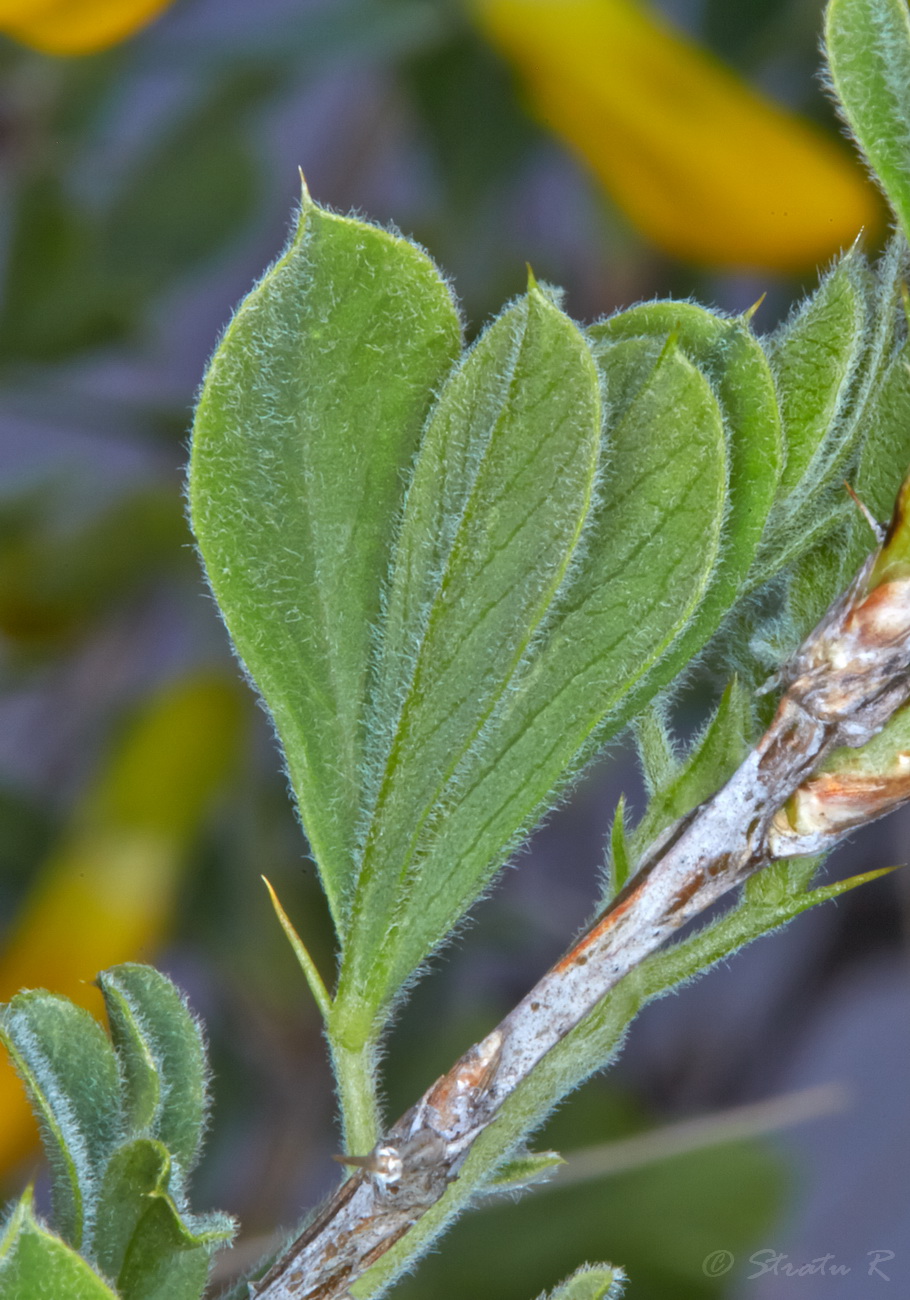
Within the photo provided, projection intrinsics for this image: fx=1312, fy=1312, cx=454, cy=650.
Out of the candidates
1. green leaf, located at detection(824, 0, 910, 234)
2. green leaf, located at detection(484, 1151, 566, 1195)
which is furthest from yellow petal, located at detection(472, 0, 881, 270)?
green leaf, located at detection(484, 1151, 566, 1195)

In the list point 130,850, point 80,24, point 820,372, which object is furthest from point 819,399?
point 130,850

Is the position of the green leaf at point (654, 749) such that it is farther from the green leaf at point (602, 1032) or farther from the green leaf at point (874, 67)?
the green leaf at point (874, 67)

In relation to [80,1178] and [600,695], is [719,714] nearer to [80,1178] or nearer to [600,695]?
[600,695]

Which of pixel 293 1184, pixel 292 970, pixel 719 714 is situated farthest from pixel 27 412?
pixel 719 714

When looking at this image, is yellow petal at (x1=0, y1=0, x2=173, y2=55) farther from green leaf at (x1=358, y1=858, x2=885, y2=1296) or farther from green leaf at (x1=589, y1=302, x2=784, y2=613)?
green leaf at (x1=358, y1=858, x2=885, y2=1296)

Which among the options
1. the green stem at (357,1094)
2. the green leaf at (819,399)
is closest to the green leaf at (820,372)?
the green leaf at (819,399)
